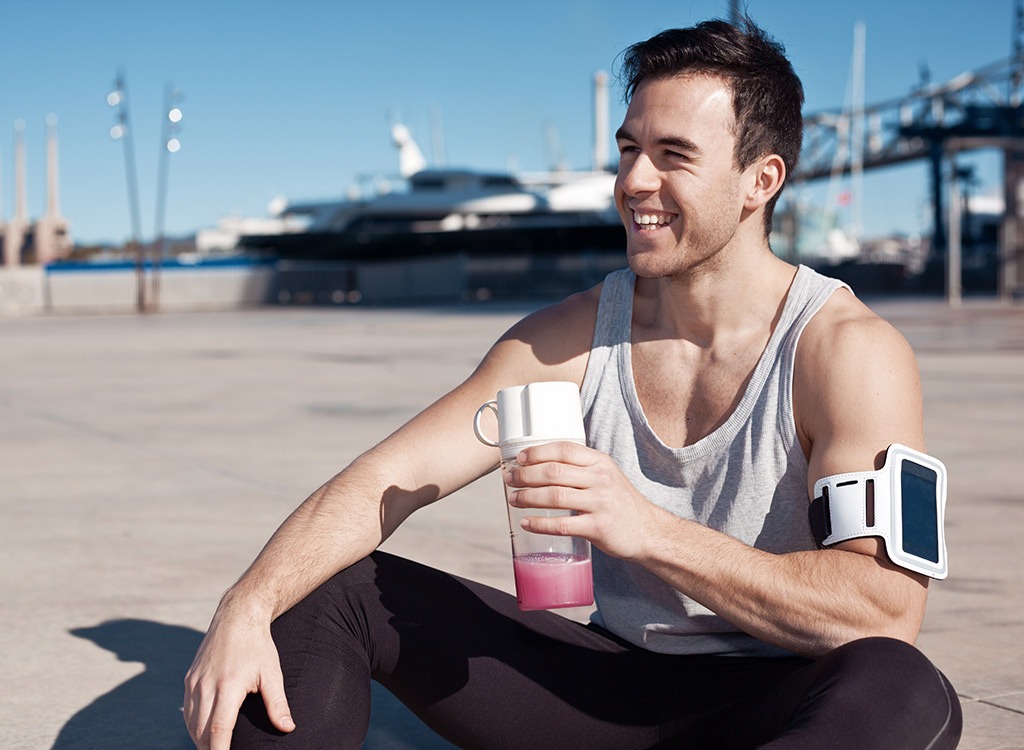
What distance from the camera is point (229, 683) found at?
78.5 inches

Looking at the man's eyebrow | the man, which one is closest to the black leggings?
the man

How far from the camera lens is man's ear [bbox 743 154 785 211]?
2.29 m

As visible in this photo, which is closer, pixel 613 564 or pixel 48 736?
pixel 613 564

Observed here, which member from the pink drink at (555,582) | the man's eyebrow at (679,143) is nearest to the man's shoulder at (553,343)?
the man's eyebrow at (679,143)

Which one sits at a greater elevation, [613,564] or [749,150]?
[749,150]

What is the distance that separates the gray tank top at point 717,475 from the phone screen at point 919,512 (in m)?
0.21

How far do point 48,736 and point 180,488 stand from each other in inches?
126

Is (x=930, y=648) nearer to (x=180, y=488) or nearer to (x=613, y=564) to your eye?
(x=613, y=564)

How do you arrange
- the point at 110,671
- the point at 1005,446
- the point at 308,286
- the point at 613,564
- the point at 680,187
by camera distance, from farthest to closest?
the point at 308,286 < the point at 1005,446 < the point at 110,671 < the point at 613,564 < the point at 680,187

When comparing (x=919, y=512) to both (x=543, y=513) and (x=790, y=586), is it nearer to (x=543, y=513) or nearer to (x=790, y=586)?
(x=790, y=586)

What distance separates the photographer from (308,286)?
4475 cm

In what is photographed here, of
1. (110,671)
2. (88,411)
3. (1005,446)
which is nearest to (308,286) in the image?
(88,411)

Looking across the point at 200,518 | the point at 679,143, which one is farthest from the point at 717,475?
the point at 200,518

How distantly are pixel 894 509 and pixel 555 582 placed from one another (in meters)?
0.54
